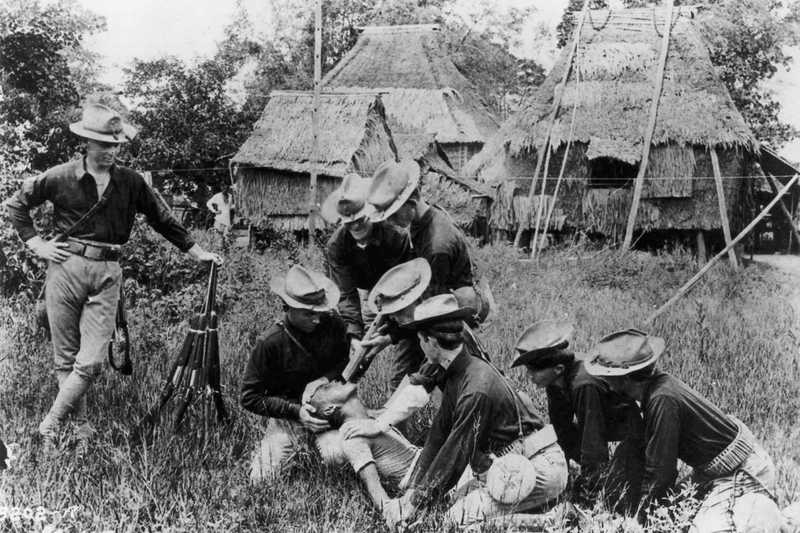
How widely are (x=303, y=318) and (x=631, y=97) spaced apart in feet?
46.9

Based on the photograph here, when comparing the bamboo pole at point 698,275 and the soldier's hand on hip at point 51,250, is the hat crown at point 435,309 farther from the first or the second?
the bamboo pole at point 698,275

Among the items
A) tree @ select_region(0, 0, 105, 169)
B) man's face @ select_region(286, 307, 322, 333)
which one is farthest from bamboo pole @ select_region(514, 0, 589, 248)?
man's face @ select_region(286, 307, 322, 333)

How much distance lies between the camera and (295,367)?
455 cm

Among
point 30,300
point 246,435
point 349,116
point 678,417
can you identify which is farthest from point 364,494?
point 349,116

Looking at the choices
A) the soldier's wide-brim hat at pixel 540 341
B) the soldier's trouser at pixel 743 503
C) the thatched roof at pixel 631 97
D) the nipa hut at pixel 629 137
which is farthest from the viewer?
the nipa hut at pixel 629 137

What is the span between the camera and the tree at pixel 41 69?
30.5ft

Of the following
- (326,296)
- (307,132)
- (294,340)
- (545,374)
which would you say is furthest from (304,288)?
(307,132)

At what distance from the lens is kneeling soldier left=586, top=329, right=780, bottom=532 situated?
3.57 meters

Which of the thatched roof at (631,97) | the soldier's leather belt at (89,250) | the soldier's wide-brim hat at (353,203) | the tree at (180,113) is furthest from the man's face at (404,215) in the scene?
the tree at (180,113)

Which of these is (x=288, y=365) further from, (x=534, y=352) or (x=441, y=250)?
(x=534, y=352)

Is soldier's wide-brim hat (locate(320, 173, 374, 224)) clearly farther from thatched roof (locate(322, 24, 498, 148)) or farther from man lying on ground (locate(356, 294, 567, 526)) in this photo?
thatched roof (locate(322, 24, 498, 148))

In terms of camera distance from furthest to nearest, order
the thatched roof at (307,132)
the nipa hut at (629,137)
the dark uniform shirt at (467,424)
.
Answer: the thatched roof at (307,132) → the nipa hut at (629,137) → the dark uniform shirt at (467,424)

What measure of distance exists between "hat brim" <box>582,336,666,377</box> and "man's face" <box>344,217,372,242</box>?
173cm

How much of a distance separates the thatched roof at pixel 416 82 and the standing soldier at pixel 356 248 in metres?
21.0
